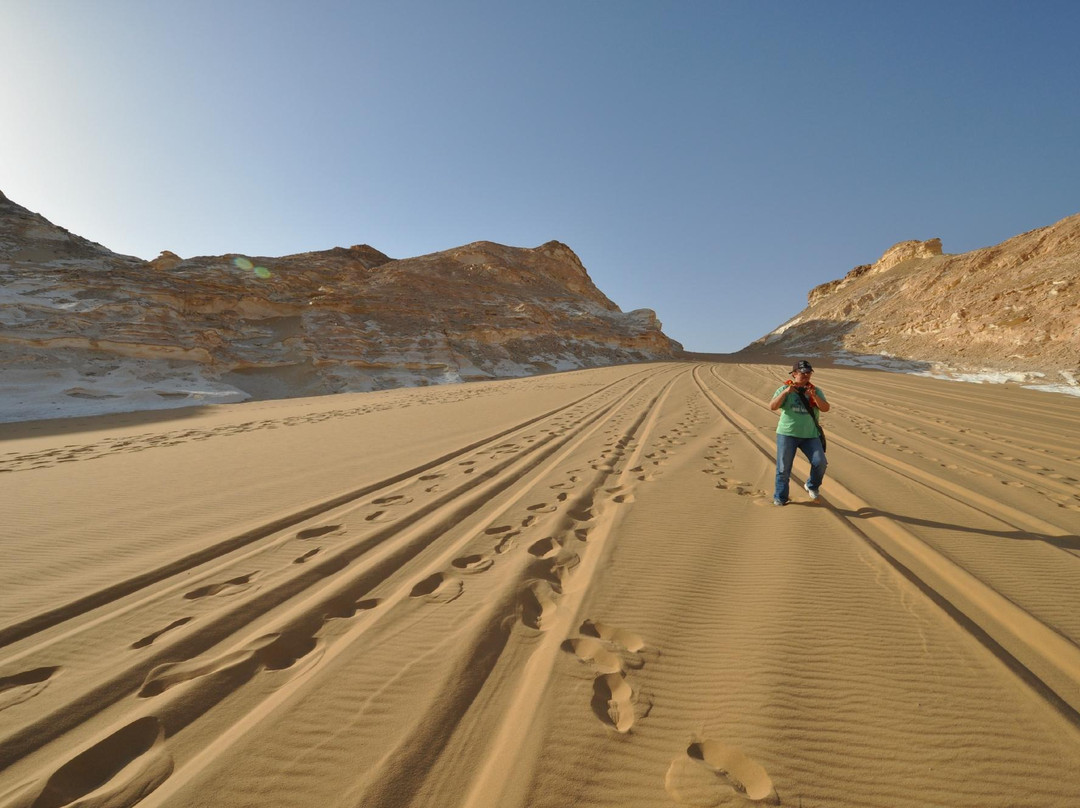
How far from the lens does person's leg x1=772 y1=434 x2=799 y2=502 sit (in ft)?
11.9

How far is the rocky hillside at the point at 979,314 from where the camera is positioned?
A: 16562 mm

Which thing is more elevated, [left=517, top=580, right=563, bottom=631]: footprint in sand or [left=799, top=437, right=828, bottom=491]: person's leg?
[left=799, top=437, right=828, bottom=491]: person's leg

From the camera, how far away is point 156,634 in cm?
200

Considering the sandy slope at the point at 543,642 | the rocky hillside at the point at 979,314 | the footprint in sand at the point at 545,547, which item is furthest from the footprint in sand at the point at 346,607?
the rocky hillside at the point at 979,314

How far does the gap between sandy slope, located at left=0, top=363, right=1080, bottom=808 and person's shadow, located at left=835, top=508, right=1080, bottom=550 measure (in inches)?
1.0

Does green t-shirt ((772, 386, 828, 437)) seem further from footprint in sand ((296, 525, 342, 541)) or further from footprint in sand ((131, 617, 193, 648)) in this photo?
footprint in sand ((131, 617, 193, 648))

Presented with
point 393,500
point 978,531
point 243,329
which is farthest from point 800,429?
point 243,329

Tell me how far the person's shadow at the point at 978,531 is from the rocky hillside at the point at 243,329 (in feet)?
60.4

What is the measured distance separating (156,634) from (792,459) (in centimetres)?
449

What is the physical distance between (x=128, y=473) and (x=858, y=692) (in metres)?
7.06

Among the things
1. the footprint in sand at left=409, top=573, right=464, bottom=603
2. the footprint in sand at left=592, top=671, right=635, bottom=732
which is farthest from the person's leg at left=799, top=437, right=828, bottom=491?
the footprint in sand at left=409, top=573, right=464, bottom=603

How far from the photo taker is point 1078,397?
37.5 feet

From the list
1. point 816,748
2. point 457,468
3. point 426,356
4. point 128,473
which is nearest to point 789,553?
point 816,748

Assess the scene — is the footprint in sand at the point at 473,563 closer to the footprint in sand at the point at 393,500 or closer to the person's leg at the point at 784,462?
the footprint in sand at the point at 393,500
